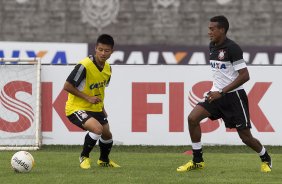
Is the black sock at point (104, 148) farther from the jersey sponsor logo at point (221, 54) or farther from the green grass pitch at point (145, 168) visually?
the jersey sponsor logo at point (221, 54)

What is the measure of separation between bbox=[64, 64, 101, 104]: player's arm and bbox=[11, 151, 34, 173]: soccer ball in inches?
41.2

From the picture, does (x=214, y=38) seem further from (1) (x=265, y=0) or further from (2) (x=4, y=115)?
(1) (x=265, y=0)

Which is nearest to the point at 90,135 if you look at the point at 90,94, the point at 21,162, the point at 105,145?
the point at 105,145

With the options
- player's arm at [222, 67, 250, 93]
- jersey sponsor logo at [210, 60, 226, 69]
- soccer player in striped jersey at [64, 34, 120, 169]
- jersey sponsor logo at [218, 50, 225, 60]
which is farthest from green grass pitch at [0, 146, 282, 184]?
jersey sponsor logo at [218, 50, 225, 60]

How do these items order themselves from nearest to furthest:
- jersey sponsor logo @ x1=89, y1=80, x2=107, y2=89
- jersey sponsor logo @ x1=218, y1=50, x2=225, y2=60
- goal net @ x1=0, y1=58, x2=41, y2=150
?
jersey sponsor logo @ x1=218, y1=50, x2=225, y2=60 < jersey sponsor logo @ x1=89, y1=80, x2=107, y2=89 < goal net @ x1=0, y1=58, x2=41, y2=150

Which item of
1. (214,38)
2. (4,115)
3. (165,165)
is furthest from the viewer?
(4,115)

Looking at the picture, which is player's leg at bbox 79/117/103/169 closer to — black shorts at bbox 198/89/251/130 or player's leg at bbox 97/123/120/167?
player's leg at bbox 97/123/120/167

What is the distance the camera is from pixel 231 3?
87.6 ft

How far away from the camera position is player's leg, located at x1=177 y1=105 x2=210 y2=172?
33.7ft

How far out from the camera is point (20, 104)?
49.2 ft

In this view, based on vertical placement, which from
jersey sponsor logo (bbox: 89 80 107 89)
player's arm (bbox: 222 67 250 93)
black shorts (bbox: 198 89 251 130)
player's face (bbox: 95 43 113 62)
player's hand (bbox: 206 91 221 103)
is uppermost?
player's face (bbox: 95 43 113 62)

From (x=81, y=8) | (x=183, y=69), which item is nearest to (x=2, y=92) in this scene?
(x=183, y=69)

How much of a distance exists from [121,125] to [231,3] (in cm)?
1263

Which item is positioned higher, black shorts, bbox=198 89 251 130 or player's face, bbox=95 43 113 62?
player's face, bbox=95 43 113 62
